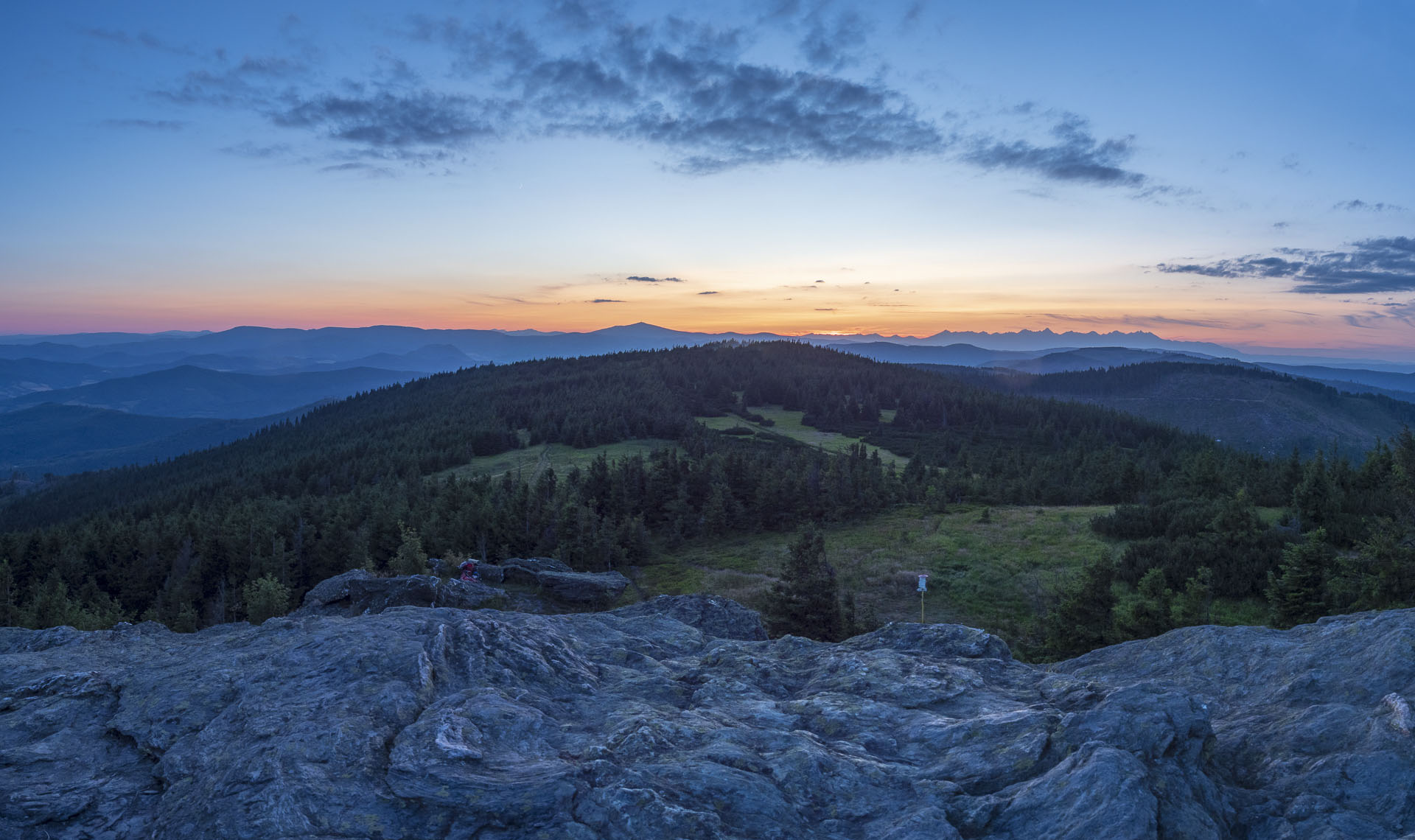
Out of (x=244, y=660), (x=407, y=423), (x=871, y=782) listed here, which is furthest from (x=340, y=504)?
(x=407, y=423)

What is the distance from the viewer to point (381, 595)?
98.7 ft

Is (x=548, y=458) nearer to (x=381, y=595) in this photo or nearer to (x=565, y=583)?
(x=565, y=583)

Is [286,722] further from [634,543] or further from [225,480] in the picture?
[225,480]

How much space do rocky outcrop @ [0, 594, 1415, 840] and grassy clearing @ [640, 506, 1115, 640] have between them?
23381 millimetres

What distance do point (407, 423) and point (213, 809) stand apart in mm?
160778

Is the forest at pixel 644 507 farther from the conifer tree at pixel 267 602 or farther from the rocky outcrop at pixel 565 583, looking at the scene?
the rocky outcrop at pixel 565 583

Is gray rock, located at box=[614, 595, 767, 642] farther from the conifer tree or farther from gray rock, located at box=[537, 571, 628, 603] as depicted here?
the conifer tree

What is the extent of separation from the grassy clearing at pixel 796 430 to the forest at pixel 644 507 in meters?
5.05

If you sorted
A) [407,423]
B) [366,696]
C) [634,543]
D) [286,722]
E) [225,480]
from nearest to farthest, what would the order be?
1. [286,722]
2. [366,696]
3. [634,543]
4. [225,480]
5. [407,423]

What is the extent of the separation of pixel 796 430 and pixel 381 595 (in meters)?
134

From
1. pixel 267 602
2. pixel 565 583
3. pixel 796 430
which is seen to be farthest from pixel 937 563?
pixel 796 430

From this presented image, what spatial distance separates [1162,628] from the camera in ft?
83.1

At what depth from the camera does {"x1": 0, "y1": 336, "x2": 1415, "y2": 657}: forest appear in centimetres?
3019

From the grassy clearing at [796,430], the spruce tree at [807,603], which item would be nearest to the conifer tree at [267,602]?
the spruce tree at [807,603]
